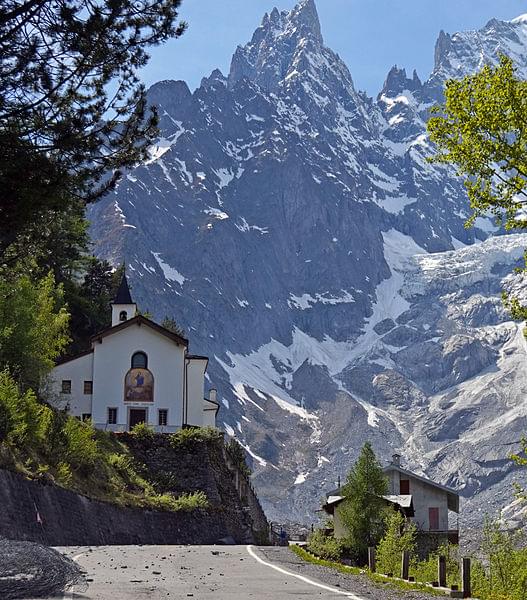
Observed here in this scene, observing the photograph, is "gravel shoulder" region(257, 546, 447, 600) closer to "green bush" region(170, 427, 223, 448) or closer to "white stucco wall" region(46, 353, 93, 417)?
"green bush" region(170, 427, 223, 448)

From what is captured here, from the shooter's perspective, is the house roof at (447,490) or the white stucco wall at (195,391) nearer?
the white stucco wall at (195,391)

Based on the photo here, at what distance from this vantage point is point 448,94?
16.3 meters

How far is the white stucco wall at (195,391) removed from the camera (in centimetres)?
6334

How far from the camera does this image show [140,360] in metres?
62.2

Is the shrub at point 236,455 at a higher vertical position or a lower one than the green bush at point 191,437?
lower

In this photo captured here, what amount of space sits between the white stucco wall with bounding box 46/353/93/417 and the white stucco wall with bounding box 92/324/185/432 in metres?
0.53

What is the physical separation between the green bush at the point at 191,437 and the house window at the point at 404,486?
2337 cm

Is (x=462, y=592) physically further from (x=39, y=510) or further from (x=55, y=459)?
(x=55, y=459)

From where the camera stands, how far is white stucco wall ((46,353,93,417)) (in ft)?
202

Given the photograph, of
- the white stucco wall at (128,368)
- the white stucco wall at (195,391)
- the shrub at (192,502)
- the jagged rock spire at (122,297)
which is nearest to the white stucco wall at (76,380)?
the white stucco wall at (128,368)

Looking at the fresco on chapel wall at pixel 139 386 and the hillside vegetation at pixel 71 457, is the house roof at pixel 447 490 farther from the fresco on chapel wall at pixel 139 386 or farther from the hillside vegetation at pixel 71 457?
the hillside vegetation at pixel 71 457

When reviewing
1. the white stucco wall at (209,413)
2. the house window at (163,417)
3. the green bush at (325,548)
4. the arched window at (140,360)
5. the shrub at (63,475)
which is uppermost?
the arched window at (140,360)

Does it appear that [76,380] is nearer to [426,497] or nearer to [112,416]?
[112,416]

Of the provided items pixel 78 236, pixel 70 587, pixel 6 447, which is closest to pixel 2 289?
pixel 6 447
